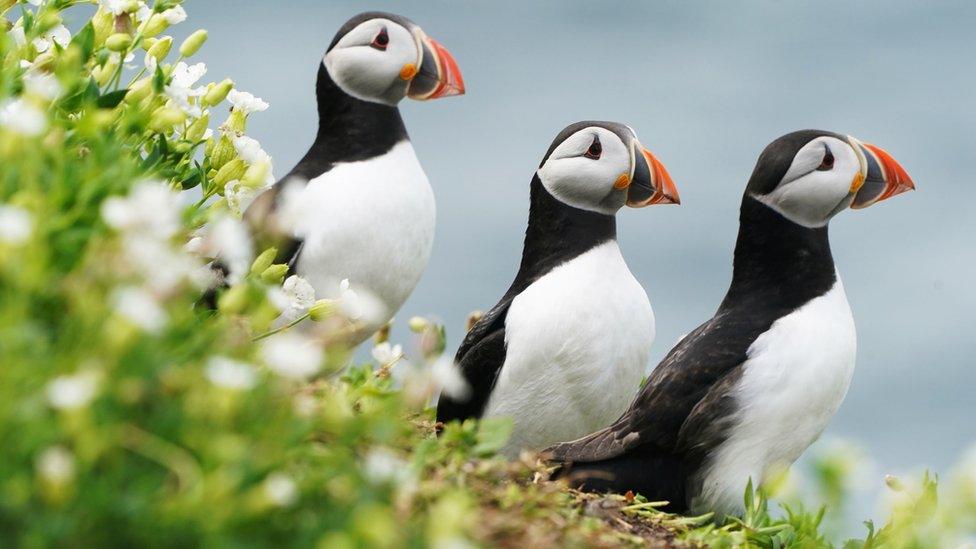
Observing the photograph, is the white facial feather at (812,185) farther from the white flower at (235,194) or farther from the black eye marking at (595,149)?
the white flower at (235,194)

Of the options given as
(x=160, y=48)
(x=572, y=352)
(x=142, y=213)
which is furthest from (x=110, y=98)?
(x=572, y=352)

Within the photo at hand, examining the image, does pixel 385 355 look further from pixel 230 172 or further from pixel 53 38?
pixel 53 38

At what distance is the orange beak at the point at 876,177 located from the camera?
604 centimetres

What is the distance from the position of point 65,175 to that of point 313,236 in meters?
→ 2.64

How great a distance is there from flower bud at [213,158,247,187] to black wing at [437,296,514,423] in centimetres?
148

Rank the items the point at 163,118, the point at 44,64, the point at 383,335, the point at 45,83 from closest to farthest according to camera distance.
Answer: the point at 163,118, the point at 45,83, the point at 44,64, the point at 383,335

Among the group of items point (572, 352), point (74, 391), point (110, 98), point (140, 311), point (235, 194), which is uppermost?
point (140, 311)

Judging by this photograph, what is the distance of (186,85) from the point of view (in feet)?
17.3

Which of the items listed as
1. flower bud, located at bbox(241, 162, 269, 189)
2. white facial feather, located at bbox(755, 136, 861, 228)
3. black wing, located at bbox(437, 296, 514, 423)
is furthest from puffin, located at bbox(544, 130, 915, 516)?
flower bud, located at bbox(241, 162, 269, 189)

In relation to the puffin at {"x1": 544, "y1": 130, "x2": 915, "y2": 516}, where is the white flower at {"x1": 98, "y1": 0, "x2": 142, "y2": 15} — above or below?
above

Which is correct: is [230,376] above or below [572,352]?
above

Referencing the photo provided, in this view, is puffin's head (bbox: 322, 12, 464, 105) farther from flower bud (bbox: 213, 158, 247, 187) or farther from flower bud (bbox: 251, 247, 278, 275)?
flower bud (bbox: 251, 247, 278, 275)

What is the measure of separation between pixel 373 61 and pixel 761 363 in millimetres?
2281

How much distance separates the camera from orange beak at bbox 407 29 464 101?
20.3 feet
